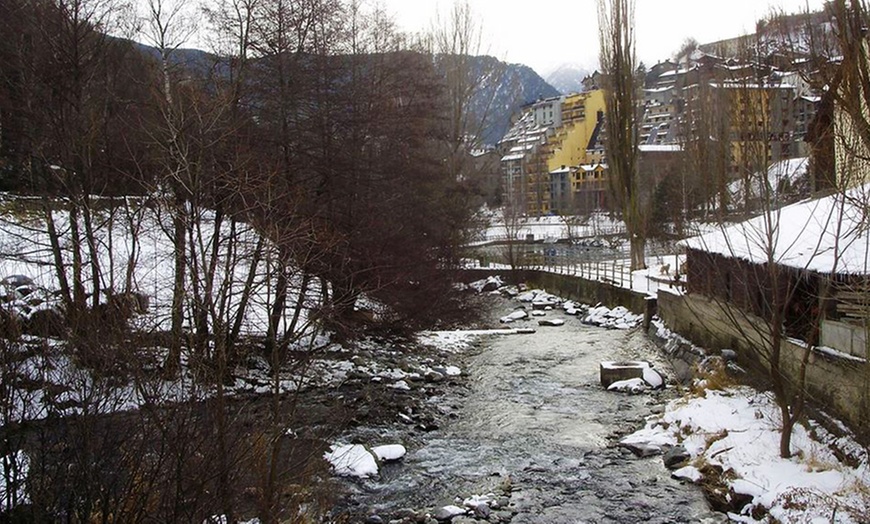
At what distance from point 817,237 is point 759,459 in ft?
11.8

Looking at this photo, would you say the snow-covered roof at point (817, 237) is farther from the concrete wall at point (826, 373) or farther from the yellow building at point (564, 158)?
the yellow building at point (564, 158)

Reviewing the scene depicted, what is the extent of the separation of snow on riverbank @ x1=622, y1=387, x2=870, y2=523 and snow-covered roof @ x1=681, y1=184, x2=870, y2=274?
2.22 metres

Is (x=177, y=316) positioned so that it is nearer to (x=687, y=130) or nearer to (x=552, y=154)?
(x=687, y=130)

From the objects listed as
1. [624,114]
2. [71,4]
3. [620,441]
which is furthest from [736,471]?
[624,114]

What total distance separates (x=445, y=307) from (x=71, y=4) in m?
11.8

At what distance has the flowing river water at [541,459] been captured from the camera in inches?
342

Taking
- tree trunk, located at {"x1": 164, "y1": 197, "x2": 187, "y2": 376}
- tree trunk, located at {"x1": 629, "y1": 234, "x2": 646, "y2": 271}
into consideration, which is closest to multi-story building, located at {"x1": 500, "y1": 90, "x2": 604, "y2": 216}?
tree trunk, located at {"x1": 629, "y1": 234, "x2": 646, "y2": 271}

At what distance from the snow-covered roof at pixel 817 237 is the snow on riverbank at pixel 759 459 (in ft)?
7.29

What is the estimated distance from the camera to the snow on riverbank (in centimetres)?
748

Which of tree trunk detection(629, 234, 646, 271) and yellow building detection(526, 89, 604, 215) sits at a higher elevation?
yellow building detection(526, 89, 604, 215)

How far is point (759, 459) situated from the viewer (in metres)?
9.08

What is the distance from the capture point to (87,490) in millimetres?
5184

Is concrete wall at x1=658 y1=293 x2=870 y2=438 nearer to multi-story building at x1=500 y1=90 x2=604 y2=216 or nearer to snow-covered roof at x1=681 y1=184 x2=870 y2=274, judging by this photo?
snow-covered roof at x1=681 y1=184 x2=870 y2=274

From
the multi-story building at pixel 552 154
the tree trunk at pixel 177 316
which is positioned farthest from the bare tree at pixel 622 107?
the multi-story building at pixel 552 154
